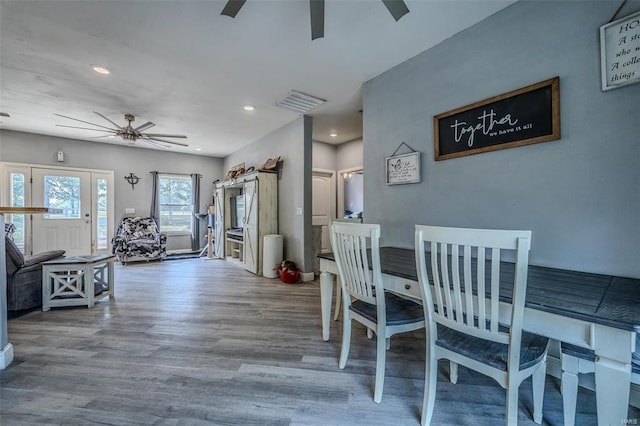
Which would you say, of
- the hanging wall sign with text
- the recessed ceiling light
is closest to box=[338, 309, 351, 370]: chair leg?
the hanging wall sign with text

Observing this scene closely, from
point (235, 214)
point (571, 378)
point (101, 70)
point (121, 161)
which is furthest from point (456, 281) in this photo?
point (121, 161)

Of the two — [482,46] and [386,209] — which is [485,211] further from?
[482,46]

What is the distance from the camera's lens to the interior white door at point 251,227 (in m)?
4.71

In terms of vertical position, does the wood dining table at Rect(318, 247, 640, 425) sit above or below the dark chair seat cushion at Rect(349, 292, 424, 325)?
above

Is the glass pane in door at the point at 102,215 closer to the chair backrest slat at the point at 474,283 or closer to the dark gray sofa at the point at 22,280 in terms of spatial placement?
the dark gray sofa at the point at 22,280

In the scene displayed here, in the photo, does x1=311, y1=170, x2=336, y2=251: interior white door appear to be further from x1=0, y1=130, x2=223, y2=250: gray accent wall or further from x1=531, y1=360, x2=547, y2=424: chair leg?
x1=531, y1=360, x2=547, y2=424: chair leg

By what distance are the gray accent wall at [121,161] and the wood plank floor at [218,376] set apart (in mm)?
4071

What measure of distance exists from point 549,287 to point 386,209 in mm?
1691

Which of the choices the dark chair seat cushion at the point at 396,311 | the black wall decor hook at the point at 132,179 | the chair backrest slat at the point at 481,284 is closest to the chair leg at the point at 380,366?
the dark chair seat cushion at the point at 396,311

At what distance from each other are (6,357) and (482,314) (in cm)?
311

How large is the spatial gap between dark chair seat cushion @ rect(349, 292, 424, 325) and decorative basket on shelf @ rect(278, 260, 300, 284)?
234cm

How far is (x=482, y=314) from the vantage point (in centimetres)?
119

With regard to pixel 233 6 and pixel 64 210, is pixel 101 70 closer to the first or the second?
pixel 233 6

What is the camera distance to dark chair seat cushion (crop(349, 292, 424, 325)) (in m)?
1.67
